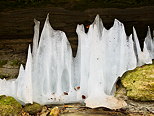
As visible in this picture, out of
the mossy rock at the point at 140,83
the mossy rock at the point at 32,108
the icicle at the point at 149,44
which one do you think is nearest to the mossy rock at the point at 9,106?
the mossy rock at the point at 32,108

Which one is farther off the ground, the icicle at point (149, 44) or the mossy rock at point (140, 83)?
the icicle at point (149, 44)

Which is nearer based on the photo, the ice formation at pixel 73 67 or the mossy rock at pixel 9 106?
the mossy rock at pixel 9 106

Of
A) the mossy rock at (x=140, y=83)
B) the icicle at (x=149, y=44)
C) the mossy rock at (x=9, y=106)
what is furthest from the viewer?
the icicle at (x=149, y=44)

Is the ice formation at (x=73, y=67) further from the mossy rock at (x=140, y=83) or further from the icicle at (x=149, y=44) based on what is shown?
the icicle at (x=149, y=44)

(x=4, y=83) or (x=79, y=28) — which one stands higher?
(x=79, y=28)

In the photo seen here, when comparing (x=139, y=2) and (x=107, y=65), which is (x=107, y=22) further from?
(x=107, y=65)

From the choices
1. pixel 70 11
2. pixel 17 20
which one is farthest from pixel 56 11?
pixel 17 20

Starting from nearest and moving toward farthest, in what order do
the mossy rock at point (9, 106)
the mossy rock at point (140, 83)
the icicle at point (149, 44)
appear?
the mossy rock at point (9, 106) < the mossy rock at point (140, 83) < the icicle at point (149, 44)
